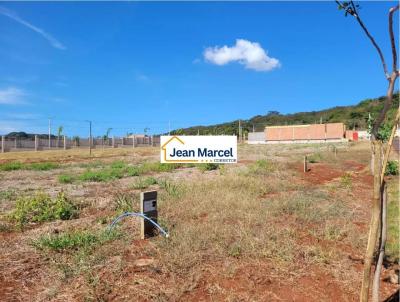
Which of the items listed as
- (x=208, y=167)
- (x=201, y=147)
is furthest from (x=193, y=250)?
(x=208, y=167)

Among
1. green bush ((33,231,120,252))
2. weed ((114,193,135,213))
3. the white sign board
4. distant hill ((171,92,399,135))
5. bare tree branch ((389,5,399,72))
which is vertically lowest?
green bush ((33,231,120,252))

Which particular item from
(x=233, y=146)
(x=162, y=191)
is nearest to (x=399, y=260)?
(x=162, y=191)

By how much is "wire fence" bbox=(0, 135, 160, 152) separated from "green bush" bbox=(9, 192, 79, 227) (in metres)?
27.0

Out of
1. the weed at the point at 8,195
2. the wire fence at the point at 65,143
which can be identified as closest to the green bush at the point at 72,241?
the weed at the point at 8,195

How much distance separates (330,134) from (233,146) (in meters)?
45.8

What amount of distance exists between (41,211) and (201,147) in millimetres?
6095

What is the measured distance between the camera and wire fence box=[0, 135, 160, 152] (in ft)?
127

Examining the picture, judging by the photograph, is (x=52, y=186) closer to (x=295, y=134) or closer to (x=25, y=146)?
(x=25, y=146)

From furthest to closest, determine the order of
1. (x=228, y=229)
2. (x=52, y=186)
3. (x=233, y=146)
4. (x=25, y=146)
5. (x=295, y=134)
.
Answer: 1. (x=295, y=134)
2. (x=25, y=146)
3. (x=233, y=146)
4. (x=52, y=186)
5. (x=228, y=229)

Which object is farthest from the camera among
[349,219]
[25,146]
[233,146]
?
[25,146]

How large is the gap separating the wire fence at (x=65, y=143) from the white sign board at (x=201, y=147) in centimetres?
2200

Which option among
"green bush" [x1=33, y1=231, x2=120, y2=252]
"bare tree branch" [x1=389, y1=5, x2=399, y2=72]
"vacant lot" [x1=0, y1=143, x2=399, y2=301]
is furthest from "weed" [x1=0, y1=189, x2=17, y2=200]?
"bare tree branch" [x1=389, y1=5, x2=399, y2=72]

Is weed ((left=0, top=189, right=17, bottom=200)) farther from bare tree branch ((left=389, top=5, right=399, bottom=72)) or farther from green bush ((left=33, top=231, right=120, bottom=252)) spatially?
bare tree branch ((left=389, top=5, right=399, bottom=72))

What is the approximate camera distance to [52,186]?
32.4 ft
